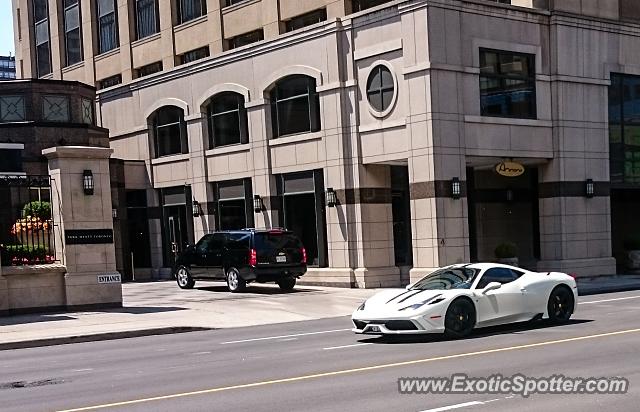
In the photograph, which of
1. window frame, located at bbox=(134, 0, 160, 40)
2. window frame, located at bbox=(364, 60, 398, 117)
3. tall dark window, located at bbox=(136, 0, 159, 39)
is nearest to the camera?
→ window frame, located at bbox=(364, 60, 398, 117)

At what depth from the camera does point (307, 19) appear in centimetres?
3347

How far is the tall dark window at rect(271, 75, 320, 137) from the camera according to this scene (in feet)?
96.0

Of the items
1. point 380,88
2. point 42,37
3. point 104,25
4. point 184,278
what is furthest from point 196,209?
point 42,37

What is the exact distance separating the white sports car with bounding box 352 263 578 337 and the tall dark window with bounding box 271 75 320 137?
48.3 feet

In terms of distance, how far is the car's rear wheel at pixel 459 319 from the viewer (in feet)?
46.6

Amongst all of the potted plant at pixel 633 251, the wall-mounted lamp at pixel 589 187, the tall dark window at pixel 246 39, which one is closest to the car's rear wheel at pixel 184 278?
the tall dark window at pixel 246 39

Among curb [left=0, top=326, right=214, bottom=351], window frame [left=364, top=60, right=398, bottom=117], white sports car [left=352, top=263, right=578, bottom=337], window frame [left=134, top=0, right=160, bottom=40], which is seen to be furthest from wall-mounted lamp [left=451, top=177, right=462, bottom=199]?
window frame [left=134, top=0, right=160, bottom=40]

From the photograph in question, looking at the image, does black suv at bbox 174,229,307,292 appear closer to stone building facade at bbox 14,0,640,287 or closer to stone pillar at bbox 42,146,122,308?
stone building facade at bbox 14,0,640,287

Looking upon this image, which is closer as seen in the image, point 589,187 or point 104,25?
point 589,187

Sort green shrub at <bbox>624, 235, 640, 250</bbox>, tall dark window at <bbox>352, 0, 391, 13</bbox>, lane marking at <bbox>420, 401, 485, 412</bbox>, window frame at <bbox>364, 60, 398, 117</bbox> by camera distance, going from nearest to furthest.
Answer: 1. lane marking at <bbox>420, 401, 485, 412</bbox>
2. window frame at <bbox>364, 60, 398, 117</bbox>
3. tall dark window at <bbox>352, 0, 391, 13</bbox>
4. green shrub at <bbox>624, 235, 640, 250</bbox>

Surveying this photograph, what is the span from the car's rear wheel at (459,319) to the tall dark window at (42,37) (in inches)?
1671

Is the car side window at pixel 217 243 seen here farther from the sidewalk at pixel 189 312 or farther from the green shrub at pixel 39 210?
the green shrub at pixel 39 210

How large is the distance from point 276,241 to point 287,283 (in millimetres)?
1959

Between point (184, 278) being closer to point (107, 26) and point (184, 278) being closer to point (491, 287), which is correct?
point (491, 287)
